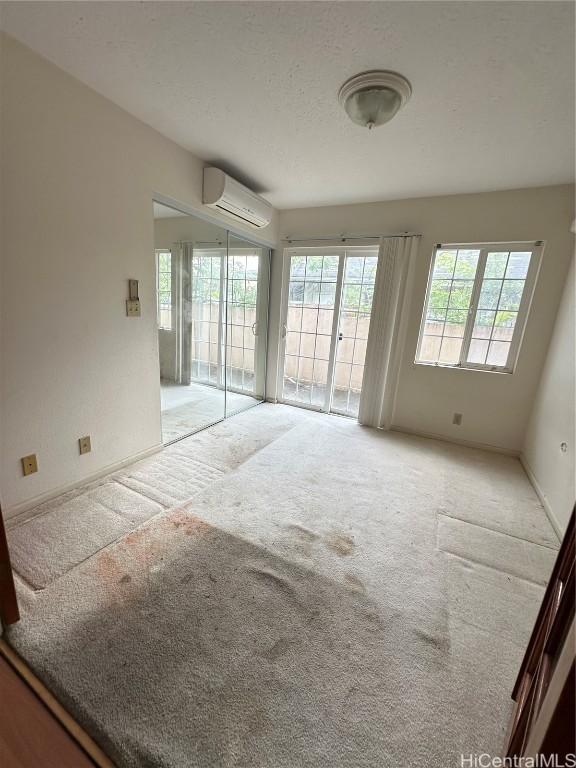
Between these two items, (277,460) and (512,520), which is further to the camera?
(277,460)

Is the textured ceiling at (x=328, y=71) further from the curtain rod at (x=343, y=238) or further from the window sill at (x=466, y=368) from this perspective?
the window sill at (x=466, y=368)

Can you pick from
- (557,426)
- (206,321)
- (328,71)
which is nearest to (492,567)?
(557,426)

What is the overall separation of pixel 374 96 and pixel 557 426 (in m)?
2.56

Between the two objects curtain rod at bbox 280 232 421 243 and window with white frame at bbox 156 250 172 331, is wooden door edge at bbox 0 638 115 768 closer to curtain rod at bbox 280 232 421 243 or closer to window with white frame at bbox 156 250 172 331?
window with white frame at bbox 156 250 172 331

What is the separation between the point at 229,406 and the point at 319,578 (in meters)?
2.61

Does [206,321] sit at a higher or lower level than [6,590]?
higher

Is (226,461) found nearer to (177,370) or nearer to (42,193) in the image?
(177,370)

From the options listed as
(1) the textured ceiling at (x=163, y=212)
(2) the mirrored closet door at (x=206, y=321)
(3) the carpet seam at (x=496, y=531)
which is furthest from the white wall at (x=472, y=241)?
(1) the textured ceiling at (x=163, y=212)

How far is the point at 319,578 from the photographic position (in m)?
1.56

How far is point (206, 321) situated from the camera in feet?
11.5

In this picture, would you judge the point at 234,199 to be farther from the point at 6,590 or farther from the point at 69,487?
the point at 6,590

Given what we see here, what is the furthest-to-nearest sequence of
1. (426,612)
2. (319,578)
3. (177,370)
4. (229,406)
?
(229,406)
(177,370)
(319,578)
(426,612)

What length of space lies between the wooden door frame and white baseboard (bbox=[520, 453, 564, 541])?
2.91m

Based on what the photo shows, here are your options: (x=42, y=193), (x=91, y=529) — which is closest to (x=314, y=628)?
(x=91, y=529)
